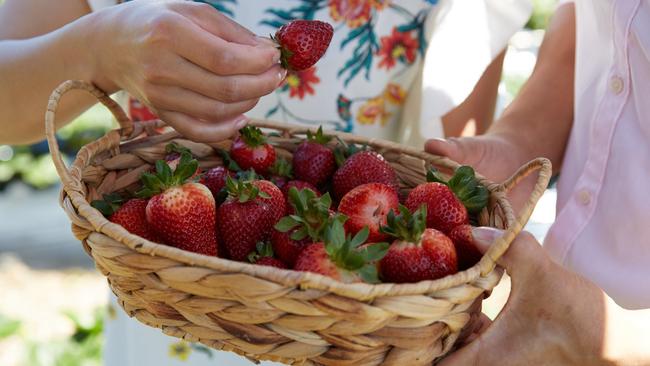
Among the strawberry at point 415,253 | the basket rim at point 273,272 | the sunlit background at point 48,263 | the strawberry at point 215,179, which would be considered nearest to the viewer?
the basket rim at point 273,272

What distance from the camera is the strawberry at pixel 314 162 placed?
1.17 metres

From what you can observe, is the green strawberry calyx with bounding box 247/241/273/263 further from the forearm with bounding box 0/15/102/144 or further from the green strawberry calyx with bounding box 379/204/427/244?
the forearm with bounding box 0/15/102/144

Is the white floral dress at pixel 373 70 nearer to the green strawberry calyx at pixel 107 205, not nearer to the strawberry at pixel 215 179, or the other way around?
the strawberry at pixel 215 179

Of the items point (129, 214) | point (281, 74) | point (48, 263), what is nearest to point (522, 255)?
point (281, 74)

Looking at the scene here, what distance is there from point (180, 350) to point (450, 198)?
24.9 inches

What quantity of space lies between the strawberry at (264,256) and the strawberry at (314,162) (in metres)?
0.20

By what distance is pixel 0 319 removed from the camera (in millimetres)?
2367

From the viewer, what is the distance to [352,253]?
852mm

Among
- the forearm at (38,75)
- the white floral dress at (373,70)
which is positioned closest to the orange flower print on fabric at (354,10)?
the white floral dress at (373,70)

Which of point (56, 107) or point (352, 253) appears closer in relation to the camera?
point (352, 253)

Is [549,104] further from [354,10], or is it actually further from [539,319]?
[539,319]

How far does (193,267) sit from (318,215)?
0.70 ft

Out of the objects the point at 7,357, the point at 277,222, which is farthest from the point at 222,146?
the point at 7,357

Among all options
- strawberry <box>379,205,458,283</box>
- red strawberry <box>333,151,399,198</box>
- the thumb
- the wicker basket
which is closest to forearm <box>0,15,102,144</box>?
the wicker basket
